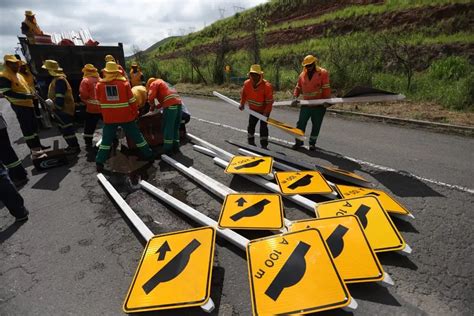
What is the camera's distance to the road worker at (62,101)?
19.1ft

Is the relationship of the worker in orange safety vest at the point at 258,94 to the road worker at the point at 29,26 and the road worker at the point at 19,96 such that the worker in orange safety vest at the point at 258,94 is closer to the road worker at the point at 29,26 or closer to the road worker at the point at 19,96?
the road worker at the point at 19,96

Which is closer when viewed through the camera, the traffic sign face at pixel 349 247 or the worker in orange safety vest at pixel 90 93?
the traffic sign face at pixel 349 247

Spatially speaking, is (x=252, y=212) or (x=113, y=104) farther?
(x=113, y=104)

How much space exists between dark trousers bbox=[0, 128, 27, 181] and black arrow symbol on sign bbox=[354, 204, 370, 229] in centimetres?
558

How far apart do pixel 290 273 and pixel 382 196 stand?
79.3 inches

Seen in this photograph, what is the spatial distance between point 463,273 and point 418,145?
4.26 metres

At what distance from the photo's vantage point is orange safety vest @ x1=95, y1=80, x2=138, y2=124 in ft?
15.5

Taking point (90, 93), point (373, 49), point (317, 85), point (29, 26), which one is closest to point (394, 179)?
point (317, 85)

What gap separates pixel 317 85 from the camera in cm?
565

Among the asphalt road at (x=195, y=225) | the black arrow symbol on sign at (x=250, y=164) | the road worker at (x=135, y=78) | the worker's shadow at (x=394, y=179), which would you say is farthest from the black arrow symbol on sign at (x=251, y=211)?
the road worker at (x=135, y=78)

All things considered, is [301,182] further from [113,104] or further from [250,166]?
[113,104]

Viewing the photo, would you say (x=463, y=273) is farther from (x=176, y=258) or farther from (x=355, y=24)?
(x=355, y=24)

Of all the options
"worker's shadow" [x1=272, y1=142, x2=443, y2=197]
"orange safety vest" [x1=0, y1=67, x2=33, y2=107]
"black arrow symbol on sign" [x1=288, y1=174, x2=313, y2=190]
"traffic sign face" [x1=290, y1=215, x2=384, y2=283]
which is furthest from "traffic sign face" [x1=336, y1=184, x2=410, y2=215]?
"orange safety vest" [x1=0, y1=67, x2=33, y2=107]

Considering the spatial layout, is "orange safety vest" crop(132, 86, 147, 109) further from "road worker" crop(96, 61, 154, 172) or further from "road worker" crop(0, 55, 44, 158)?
"road worker" crop(0, 55, 44, 158)
